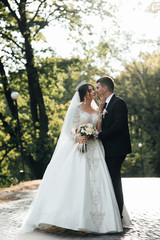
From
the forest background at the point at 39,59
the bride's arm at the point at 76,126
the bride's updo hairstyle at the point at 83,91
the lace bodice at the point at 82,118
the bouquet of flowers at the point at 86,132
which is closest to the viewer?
the bouquet of flowers at the point at 86,132

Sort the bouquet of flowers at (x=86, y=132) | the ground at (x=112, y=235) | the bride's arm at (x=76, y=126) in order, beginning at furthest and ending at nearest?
the bride's arm at (x=76, y=126) < the bouquet of flowers at (x=86, y=132) < the ground at (x=112, y=235)

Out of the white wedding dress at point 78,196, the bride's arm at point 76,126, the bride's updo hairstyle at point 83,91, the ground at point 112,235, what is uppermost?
the bride's updo hairstyle at point 83,91

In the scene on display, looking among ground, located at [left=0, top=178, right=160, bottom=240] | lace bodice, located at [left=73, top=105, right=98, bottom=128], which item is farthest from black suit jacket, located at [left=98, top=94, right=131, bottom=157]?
ground, located at [left=0, top=178, right=160, bottom=240]

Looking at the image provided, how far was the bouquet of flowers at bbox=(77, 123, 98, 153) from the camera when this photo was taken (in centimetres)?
655

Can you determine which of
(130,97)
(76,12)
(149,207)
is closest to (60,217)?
(149,207)

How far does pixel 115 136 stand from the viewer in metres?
6.43

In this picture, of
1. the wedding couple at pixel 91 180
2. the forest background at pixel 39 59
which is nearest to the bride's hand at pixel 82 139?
the wedding couple at pixel 91 180

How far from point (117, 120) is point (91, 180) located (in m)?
1.13

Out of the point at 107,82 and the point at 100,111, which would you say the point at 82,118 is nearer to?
the point at 100,111

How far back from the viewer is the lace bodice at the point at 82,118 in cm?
693

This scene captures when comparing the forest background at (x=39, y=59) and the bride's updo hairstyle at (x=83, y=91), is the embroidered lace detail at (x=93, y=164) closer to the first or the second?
the bride's updo hairstyle at (x=83, y=91)

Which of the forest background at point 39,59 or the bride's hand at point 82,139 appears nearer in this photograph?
the bride's hand at point 82,139

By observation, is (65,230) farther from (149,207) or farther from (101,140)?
(149,207)

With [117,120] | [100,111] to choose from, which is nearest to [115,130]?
[117,120]
